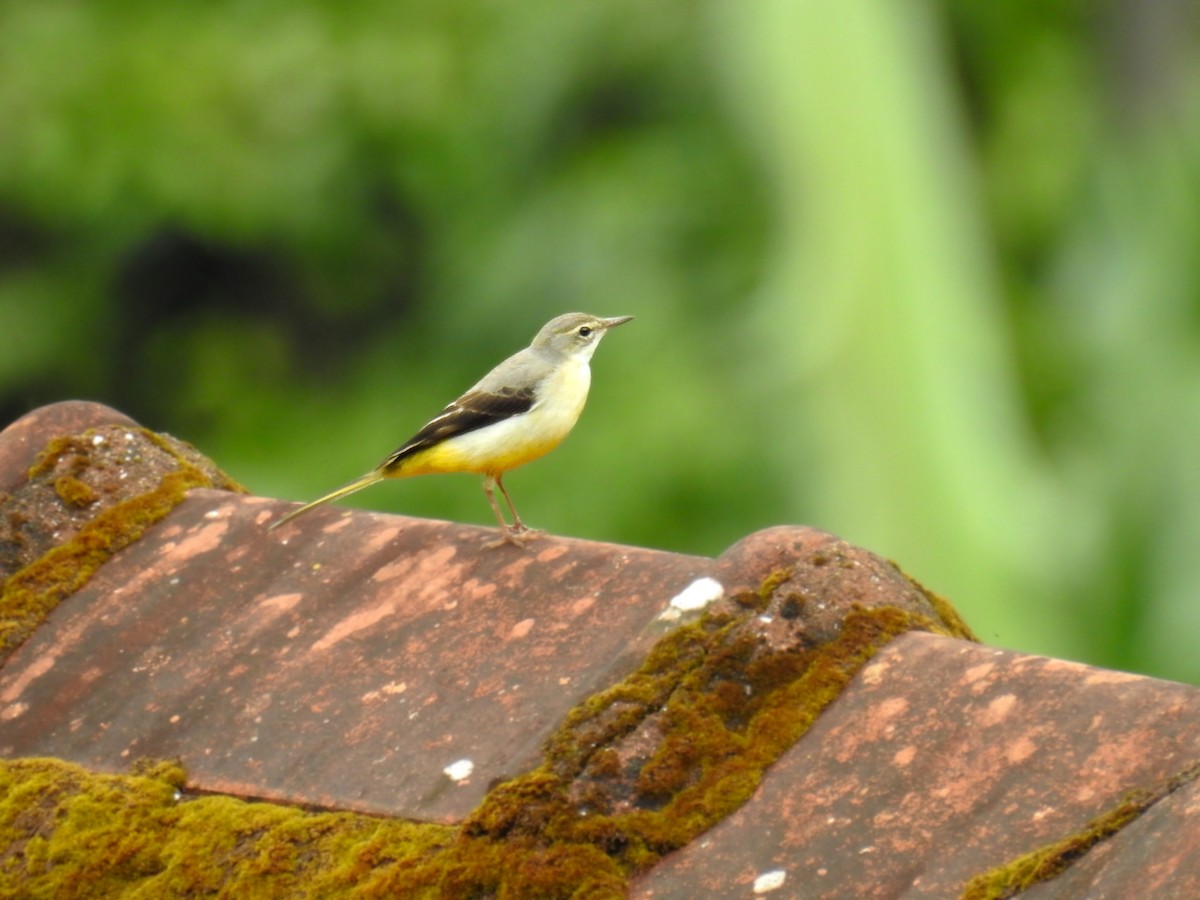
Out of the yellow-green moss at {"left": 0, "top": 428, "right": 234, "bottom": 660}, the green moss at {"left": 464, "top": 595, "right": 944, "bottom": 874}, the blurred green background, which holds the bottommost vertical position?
the blurred green background

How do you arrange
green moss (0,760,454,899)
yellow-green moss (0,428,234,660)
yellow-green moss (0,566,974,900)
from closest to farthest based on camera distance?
yellow-green moss (0,566,974,900) → green moss (0,760,454,899) → yellow-green moss (0,428,234,660)

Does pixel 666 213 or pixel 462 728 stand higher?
pixel 462 728

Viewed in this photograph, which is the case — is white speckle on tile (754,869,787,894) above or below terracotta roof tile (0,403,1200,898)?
below

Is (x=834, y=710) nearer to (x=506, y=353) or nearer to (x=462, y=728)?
(x=462, y=728)

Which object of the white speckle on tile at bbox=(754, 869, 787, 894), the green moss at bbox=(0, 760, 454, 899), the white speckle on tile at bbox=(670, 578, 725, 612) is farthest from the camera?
the white speckle on tile at bbox=(670, 578, 725, 612)

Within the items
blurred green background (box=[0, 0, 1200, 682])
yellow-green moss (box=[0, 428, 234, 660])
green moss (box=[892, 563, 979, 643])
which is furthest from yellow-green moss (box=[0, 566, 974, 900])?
blurred green background (box=[0, 0, 1200, 682])

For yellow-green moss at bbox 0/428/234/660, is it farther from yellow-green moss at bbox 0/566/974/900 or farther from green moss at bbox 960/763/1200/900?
green moss at bbox 960/763/1200/900

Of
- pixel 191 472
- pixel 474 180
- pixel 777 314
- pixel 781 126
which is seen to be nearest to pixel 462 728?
pixel 191 472

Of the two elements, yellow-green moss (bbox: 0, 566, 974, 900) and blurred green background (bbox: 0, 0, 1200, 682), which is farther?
blurred green background (bbox: 0, 0, 1200, 682)
